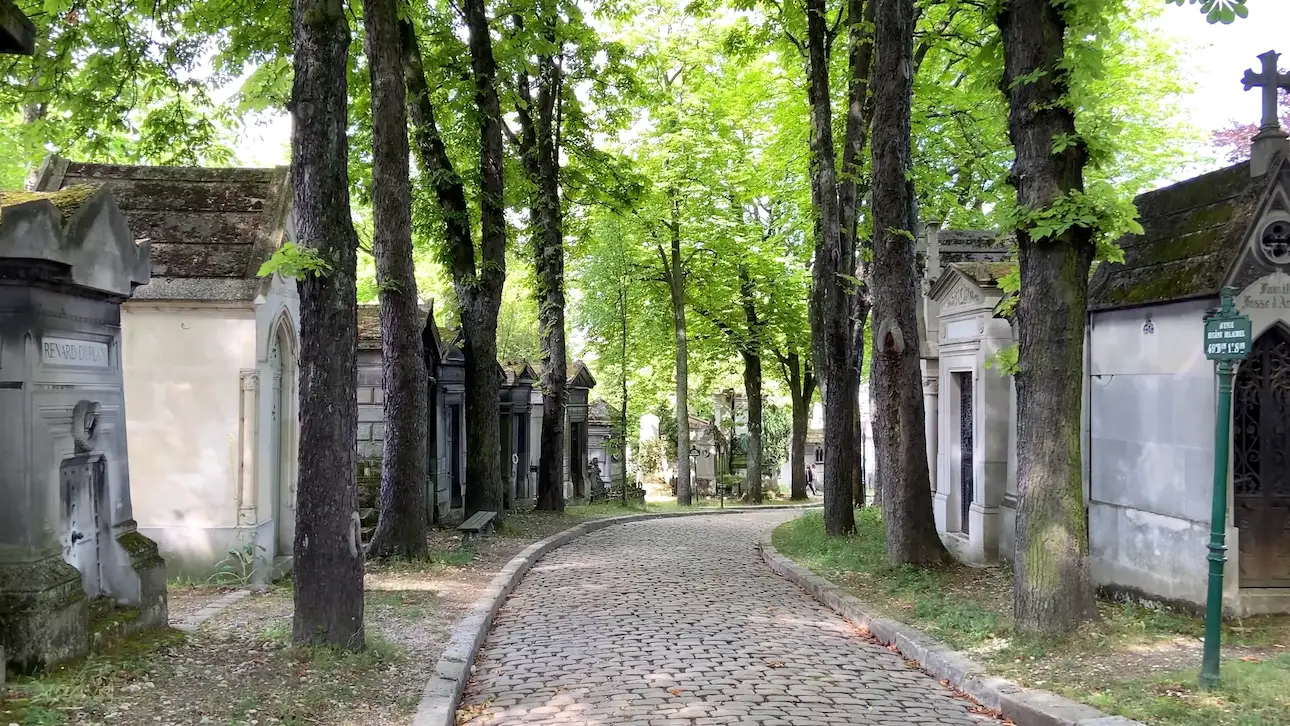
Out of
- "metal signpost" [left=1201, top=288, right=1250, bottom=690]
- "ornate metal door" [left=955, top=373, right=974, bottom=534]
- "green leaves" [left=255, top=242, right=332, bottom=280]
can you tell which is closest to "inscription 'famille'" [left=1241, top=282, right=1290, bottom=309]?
"metal signpost" [left=1201, top=288, right=1250, bottom=690]

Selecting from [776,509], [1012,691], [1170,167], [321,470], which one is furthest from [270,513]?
[1170,167]

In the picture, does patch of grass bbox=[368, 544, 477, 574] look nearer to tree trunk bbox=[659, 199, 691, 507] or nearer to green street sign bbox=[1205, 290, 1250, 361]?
green street sign bbox=[1205, 290, 1250, 361]

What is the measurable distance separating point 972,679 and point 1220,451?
2.19 m

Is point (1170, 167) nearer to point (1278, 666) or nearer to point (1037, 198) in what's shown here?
point (1037, 198)

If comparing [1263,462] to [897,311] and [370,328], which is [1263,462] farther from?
[370,328]

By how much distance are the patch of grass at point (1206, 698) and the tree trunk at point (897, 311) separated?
15.3 feet

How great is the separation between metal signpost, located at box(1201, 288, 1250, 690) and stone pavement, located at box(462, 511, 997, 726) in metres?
1.39

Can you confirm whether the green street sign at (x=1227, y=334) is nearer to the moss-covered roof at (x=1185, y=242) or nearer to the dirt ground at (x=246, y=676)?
the moss-covered roof at (x=1185, y=242)

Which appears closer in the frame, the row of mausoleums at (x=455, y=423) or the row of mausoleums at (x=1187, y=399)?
the row of mausoleums at (x=1187, y=399)

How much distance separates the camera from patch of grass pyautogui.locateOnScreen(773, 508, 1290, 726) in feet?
17.7

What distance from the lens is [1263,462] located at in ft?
25.7

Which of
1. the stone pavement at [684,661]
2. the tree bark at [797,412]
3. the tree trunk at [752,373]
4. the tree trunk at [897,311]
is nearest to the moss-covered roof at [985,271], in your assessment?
the tree trunk at [897,311]

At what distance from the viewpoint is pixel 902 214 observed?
10961mm

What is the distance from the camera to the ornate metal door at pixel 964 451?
40.8ft
